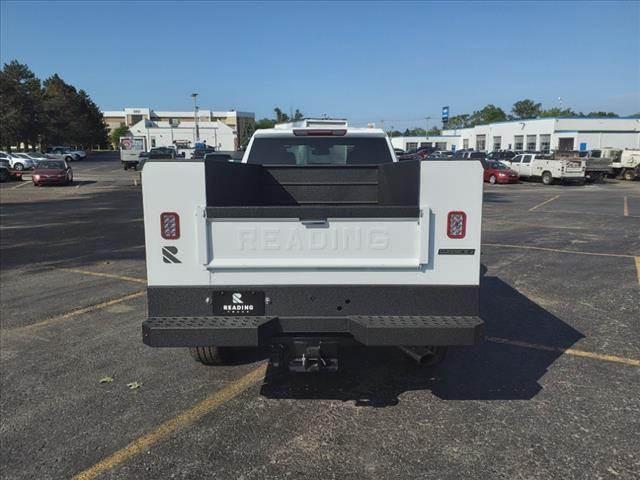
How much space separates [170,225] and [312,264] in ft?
3.26

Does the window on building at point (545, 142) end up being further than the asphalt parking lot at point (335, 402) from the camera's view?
Yes

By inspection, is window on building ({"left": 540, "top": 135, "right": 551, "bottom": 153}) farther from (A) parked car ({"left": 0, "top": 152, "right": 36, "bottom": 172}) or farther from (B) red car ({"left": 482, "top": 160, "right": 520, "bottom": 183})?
(A) parked car ({"left": 0, "top": 152, "right": 36, "bottom": 172})

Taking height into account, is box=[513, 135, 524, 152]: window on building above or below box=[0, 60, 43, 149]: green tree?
below

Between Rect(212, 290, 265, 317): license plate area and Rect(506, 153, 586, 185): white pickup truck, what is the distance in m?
32.9

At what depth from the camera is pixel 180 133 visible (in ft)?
362

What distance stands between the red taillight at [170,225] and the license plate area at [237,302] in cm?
48

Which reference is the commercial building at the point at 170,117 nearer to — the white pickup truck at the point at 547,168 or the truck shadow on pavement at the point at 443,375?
the white pickup truck at the point at 547,168

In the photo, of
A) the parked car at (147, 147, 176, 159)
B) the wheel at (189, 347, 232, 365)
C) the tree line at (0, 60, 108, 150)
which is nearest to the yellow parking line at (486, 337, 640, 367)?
the wheel at (189, 347, 232, 365)

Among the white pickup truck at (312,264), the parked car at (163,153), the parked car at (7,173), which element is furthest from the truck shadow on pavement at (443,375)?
the parked car at (7,173)

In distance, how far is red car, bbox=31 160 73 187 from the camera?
32.0 m

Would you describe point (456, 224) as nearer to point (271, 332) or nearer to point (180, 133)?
point (271, 332)

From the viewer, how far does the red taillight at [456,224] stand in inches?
136

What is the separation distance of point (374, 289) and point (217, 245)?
1108mm

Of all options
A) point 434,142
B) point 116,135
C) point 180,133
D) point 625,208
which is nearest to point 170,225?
point 625,208
